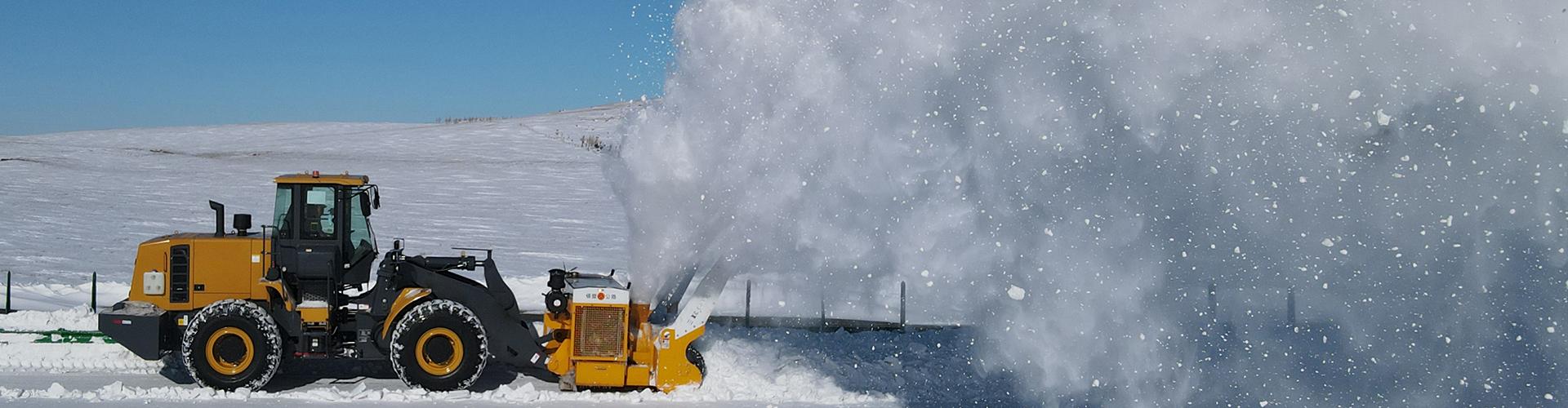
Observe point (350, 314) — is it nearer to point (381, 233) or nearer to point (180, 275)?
point (180, 275)

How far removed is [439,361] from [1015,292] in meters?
4.92

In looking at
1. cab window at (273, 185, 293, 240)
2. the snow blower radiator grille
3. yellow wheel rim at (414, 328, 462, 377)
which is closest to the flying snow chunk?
the snow blower radiator grille

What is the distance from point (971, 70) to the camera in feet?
28.6

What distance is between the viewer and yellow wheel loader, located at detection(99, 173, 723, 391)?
33.6 feet

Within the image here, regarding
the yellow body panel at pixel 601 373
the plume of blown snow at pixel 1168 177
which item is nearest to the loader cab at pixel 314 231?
the yellow body panel at pixel 601 373

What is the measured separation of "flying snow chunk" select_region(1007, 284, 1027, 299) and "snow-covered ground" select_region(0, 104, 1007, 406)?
2027 mm

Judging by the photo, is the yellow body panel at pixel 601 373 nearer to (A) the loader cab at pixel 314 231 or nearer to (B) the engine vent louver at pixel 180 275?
(A) the loader cab at pixel 314 231

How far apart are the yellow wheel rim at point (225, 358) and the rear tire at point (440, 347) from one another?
122cm

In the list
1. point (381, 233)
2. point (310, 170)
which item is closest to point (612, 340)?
point (381, 233)

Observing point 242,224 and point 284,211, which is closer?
point 284,211

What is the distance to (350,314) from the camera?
35.3ft

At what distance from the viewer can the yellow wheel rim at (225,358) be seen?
10.2m

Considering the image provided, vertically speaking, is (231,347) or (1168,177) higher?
(1168,177)

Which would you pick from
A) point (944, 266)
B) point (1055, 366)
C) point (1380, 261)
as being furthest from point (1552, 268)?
point (944, 266)
